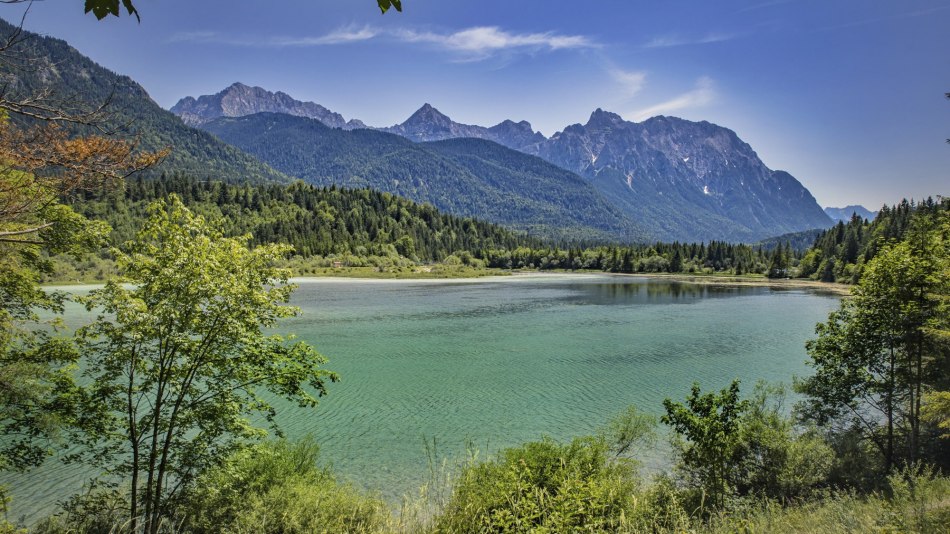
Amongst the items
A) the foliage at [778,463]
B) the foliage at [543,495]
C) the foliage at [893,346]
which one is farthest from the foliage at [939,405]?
the foliage at [543,495]

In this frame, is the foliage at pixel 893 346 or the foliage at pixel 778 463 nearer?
the foliage at pixel 778 463

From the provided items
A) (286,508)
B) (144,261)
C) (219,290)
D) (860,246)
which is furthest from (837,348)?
(860,246)

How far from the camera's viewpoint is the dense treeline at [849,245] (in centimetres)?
13338

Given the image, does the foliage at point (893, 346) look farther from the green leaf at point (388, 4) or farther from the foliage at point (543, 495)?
the green leaf at point (388, 4)

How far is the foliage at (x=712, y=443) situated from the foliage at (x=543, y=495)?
102 inches

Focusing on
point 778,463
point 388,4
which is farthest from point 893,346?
point 388,4

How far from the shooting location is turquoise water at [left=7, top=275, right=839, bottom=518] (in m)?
25.1

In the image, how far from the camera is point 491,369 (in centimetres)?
4312

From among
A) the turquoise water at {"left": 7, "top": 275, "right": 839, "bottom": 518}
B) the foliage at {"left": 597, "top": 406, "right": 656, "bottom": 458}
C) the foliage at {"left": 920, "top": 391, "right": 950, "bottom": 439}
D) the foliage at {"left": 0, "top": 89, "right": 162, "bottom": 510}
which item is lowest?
the turquoise water at {"left": 7, "top": 275, "right": 839, "bottom": 518}

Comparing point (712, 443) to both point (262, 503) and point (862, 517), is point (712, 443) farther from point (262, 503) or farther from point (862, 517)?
point (262, 503)

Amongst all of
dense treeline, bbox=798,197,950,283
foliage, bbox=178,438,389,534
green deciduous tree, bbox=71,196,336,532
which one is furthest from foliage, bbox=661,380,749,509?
dense treeline, bbox=798,197,950,283

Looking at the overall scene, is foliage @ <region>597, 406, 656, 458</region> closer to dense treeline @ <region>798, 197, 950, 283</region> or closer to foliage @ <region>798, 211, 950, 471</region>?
foliage @ <region>798, 211, 950, 471</region>

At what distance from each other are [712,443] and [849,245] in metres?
170

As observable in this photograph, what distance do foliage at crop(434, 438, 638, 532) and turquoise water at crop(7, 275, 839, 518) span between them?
673cm
